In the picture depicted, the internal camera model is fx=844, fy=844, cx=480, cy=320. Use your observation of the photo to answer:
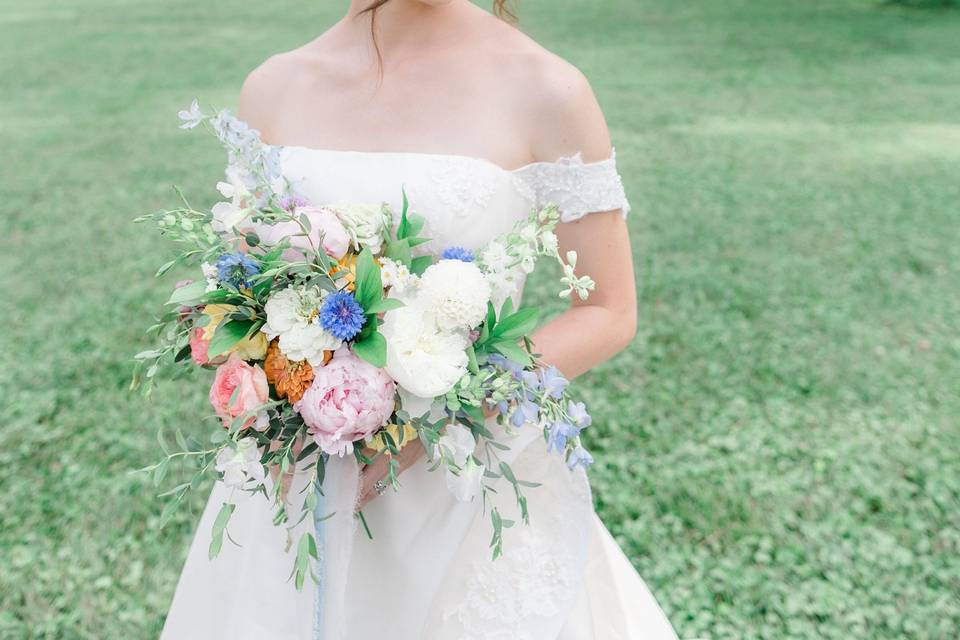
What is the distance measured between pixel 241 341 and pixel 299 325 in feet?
0.46

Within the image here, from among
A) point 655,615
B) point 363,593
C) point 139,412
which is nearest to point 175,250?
point 363,593

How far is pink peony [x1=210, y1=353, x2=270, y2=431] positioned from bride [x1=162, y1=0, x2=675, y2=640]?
0.37m

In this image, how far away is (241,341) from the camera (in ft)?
4.99

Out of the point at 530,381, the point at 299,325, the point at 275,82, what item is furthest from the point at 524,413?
the point at 275,82

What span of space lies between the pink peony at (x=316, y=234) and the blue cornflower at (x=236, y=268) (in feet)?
0.22

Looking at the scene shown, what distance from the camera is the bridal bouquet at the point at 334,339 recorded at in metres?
1.45

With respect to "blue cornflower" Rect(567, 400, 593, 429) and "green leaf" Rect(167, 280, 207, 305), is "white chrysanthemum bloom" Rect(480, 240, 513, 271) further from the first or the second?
"green leaf" Rect(167, 280, 207, 305)

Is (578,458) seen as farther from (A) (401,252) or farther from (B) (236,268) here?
(B) (236,268)

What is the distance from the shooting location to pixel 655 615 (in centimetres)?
232

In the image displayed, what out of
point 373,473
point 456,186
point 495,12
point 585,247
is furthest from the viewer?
point 495,12

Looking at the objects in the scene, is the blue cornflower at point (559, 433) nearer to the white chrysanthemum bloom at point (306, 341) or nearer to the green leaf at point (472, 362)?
the green leaf at point (472, 362)

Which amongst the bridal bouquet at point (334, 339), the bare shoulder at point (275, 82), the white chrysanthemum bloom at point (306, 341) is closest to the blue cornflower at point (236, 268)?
the bridal bouquet at point (334, 339)

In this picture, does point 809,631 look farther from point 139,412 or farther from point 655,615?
point 139,412

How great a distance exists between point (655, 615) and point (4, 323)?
466 cm
